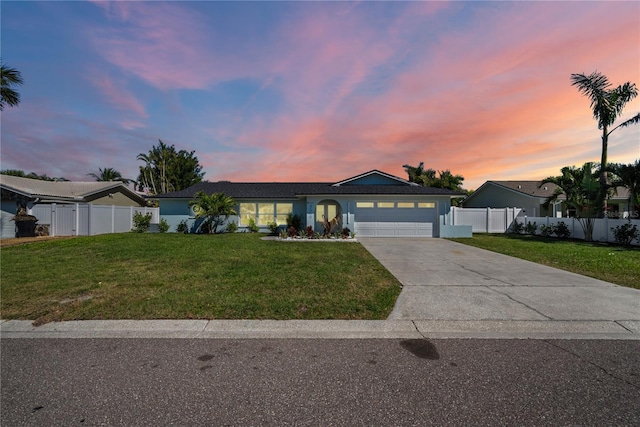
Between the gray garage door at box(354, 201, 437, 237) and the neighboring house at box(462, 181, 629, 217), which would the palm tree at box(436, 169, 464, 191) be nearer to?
the neighboring house at box(462, 181, 629, 217)

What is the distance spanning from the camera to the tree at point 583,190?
17.3 meters

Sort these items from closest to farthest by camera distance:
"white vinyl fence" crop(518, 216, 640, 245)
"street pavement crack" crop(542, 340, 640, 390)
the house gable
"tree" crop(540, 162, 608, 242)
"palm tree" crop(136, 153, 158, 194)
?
"street pavement crack" crop(542, 340, 640, 390) → "white vinyl fence" crop(518, 216, 640, 245) → "tree" crop(540, 162, 608, 242) → the house gable → "palm tree" crop(136, 153, 158, 194)

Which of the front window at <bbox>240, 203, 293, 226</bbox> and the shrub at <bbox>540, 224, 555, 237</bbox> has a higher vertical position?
the front window at <bbox>240, 203, 293, 226</bbox>

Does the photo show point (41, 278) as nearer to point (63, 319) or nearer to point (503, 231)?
point (63, 319)

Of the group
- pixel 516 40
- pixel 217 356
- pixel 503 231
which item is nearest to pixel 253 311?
pixel 217 356

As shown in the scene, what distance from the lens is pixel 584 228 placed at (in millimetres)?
17250

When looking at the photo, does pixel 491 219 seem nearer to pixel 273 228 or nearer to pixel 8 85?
pixel 273 228

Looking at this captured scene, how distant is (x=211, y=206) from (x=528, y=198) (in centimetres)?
2600

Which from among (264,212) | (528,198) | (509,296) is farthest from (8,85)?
(528,198)

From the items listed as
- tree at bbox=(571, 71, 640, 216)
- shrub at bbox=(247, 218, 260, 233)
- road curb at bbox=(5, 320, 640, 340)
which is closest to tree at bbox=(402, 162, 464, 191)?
tree at bbox=(571, 71, 640, 216)

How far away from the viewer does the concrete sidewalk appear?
4234mm

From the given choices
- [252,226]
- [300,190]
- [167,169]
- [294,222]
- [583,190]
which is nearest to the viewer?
[583,190]

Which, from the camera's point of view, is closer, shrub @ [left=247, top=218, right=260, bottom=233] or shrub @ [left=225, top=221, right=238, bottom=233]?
shrub @ [left=225, top=221, right=238, bottom=233]

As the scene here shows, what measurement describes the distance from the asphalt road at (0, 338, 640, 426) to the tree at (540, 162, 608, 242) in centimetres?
1770
